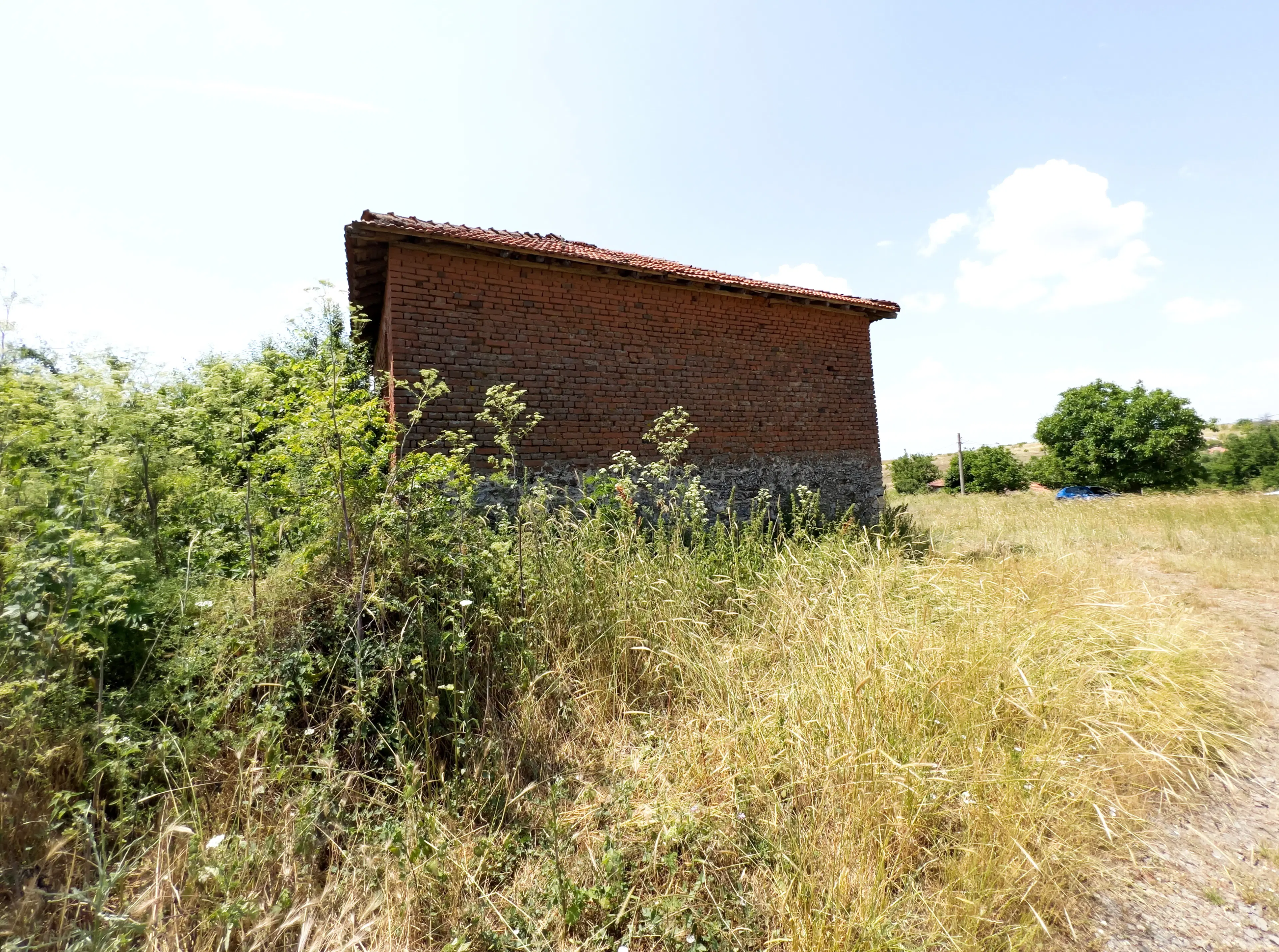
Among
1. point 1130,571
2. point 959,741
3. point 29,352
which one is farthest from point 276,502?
point 1130,571

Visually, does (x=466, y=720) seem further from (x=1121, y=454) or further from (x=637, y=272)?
(x=1121, y=454)

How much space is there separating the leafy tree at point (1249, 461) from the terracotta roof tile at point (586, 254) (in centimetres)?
4842

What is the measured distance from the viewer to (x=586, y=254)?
304 inches

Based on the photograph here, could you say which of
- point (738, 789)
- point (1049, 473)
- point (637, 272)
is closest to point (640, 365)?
point (637, 272)

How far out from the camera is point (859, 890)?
6.71 ft

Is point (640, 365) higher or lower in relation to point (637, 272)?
lower

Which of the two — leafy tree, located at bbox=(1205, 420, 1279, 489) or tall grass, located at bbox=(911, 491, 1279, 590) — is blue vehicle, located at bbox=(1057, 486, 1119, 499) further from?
tall grass, located at bbox=(911, 491, 1279, 590)

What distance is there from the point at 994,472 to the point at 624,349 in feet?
142

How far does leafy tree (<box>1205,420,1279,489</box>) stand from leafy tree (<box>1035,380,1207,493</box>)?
9.68 meters

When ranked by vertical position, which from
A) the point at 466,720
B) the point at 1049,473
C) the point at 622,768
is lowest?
the point at 622,768

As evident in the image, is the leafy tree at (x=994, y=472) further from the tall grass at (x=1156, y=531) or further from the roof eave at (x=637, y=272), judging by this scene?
the roof eave at (x=637, y=272)

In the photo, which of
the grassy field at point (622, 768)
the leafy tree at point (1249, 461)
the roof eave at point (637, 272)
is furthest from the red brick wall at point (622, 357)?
the leafy tree at point (1249, 461)

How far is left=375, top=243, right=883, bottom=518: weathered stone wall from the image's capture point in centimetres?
660

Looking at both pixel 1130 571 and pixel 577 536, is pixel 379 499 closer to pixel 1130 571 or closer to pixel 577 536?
pixel 577 536
